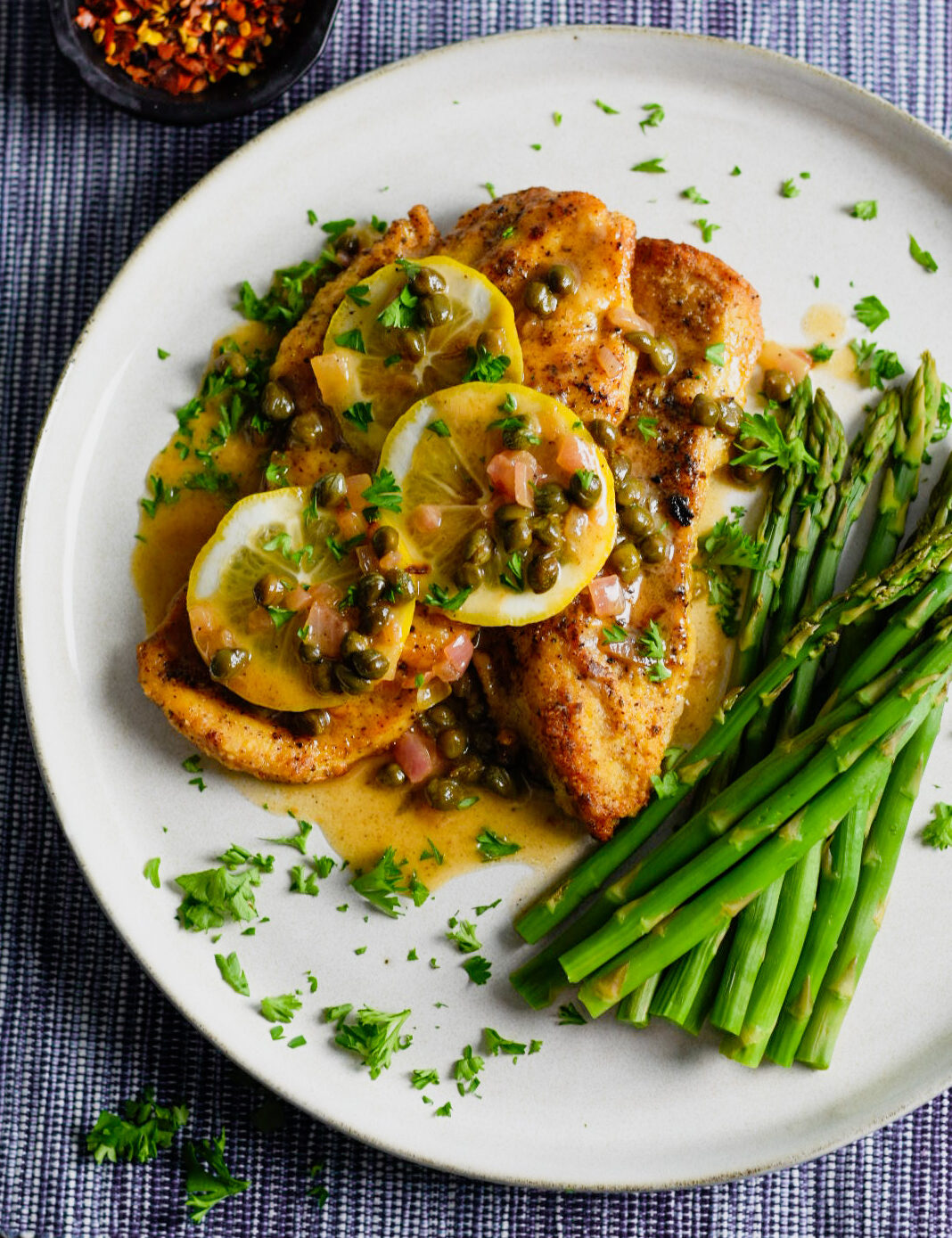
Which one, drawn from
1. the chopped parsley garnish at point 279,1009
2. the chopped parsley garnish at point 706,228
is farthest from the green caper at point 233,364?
the chopped parsley garnish at point 279,1009

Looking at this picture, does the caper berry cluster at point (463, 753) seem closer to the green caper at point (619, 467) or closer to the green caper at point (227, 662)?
the green caper at point (227, 662)

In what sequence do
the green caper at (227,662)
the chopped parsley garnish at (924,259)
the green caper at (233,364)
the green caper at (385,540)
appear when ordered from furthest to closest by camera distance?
1. the chopped parsley garnish at (924,259)
2. the green caper at (233,364)
3. the green caper at (227,662)
4. the green caper at (385,540)

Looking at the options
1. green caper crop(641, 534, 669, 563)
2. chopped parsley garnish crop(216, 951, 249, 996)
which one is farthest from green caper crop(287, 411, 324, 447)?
chopped parsley garnish crop(216, 951, 249, 996)

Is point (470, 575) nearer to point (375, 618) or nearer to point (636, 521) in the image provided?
point (375, 618)

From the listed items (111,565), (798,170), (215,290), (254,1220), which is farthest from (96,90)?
(254,1220)

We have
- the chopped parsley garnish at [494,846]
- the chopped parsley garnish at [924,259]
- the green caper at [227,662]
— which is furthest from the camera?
the chopped parsley garnish at [924,259]

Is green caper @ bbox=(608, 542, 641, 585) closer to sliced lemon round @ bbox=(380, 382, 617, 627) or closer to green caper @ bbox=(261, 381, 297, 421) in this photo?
sliced lemon round @ bbox=(380, 382, 617, 627)
